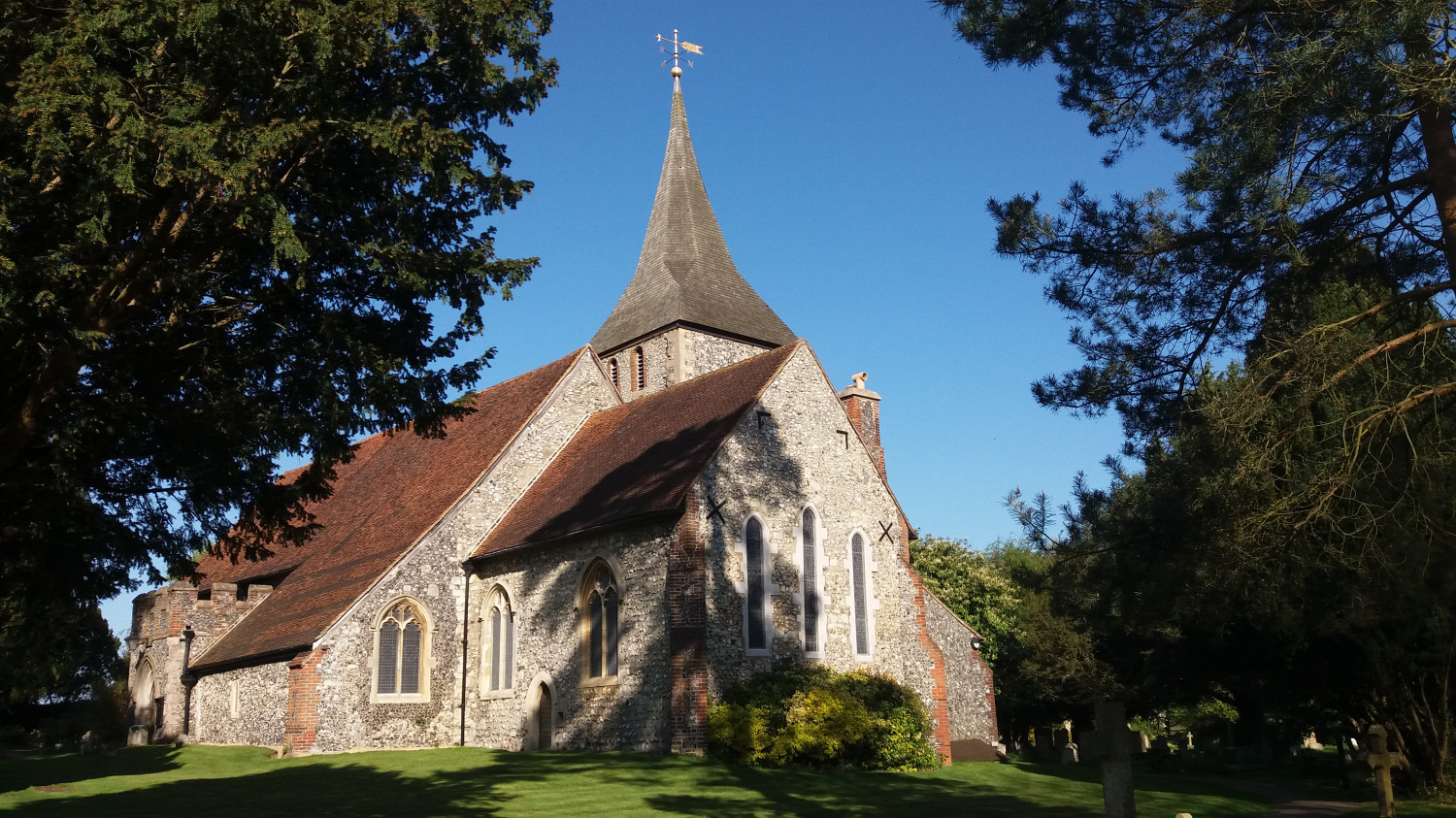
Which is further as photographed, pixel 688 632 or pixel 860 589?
pixel 860 589

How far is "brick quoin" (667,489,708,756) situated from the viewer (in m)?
18.6

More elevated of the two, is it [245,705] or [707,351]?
[707,351]

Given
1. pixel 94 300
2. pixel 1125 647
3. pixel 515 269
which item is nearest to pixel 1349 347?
pixel 515 269

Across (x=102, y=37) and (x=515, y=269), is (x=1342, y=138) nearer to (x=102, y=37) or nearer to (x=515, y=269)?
(x=515, y=269)

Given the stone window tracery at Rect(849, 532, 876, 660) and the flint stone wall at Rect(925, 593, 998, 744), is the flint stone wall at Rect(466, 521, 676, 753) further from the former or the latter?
the flint stone wall at Rect(925, 593, 998, 744)

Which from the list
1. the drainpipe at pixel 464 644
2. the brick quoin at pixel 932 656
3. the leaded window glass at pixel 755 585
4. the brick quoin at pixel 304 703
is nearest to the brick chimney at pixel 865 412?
the brick quoin at pixel 932 656

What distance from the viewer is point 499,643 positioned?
2362 cm

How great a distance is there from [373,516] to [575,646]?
880 cm

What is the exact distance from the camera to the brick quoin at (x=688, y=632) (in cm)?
1859

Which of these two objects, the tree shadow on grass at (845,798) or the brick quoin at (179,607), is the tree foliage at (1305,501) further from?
the brick quoin at (179,607)

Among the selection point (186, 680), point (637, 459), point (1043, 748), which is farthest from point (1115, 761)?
point (1043, 748)

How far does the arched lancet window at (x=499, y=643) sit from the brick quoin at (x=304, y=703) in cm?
349

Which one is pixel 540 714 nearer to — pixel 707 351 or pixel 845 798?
pixel 845 798

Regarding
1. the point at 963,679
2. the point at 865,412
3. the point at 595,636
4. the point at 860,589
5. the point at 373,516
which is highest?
the point at 865,412
